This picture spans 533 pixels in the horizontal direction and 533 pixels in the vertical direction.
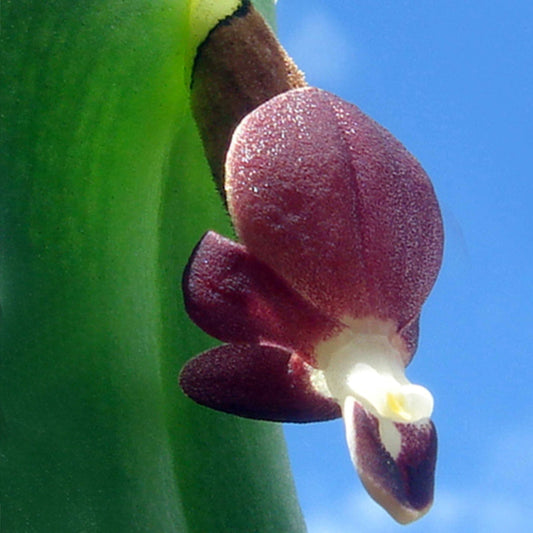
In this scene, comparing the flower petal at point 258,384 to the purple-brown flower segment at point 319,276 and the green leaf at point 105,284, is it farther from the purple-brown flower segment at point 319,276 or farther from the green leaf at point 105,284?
the green leaf at point 105,284

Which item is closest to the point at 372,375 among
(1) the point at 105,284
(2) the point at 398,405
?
(2) the point at 398,405

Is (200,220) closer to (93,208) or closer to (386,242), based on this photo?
(93,208)

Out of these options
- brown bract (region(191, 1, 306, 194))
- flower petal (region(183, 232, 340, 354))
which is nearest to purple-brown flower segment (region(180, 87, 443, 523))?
flower petal (region(183, 232, 340, 354))

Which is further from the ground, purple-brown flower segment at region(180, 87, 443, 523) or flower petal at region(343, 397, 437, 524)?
purple-brown flower segment at region(180, 87, 443, 523)

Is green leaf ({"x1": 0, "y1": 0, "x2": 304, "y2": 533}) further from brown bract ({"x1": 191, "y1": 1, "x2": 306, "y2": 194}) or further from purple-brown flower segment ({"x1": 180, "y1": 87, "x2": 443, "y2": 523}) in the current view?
purple-brown flower segment ({"x1": 180, "y1": 87, "x2": 443, "y2": 523})

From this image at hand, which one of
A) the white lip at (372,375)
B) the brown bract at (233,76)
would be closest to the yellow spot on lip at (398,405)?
the white lip at (372,375)

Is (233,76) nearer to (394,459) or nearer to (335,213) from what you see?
(335,213)
